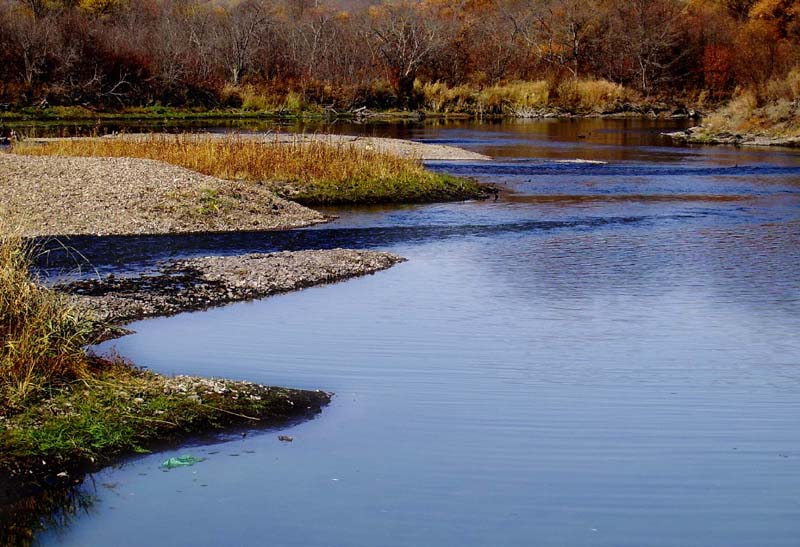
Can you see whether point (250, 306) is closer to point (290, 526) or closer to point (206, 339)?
point (206, 339)

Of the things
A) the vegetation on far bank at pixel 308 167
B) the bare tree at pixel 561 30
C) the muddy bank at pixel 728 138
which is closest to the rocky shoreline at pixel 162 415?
the vegetation on far bank at pixel 308 167

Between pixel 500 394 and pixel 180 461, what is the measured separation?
369cm

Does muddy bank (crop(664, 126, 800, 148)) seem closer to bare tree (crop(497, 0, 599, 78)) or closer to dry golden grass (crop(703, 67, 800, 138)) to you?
dry golden grass (crop(703, 67, 800, 138))

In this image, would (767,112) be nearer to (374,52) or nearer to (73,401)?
(374,52)

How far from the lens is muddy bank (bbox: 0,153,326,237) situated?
21.8 m

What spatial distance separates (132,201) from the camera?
23203mm

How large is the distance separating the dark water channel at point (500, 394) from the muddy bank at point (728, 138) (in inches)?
988

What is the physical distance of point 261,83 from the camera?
223 ft

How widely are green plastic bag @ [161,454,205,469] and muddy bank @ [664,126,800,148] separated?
41648 millimetres

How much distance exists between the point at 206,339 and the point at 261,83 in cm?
5561

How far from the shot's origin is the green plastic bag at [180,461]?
9633mm

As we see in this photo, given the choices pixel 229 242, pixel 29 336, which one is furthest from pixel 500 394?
pixel 229 242

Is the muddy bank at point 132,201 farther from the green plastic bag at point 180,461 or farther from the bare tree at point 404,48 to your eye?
the bare tree at point 404,48

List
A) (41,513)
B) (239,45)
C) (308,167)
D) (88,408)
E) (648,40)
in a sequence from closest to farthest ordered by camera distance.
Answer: (41,513) < (88,408) < (308,167) < (239,45) < (648,40)
